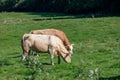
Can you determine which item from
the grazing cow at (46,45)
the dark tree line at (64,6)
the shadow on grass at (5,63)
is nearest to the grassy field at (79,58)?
the shadow on grass at (5,63)

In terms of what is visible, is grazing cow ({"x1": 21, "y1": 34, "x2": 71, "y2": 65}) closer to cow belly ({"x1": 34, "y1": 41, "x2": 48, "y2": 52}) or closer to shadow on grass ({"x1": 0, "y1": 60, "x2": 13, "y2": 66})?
cow belly ({"x1": 34, "y1": 41, "x2": 48, "y2": 52})

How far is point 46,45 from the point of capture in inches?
763

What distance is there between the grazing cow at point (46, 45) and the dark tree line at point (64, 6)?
44.8 m

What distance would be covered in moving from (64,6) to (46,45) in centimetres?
6420

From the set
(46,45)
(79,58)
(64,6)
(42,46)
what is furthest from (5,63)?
(64,6)

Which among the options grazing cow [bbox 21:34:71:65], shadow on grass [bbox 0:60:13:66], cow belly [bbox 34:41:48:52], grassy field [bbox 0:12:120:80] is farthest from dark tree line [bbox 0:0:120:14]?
cow belly [bbox 34:41:48:52]

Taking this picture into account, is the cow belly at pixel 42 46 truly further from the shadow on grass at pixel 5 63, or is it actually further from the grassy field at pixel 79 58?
the shadow on grass at pixel 5 63

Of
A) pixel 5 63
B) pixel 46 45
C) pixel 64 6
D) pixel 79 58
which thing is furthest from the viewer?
pixel 64 6

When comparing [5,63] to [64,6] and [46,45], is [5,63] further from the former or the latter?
[64,6]

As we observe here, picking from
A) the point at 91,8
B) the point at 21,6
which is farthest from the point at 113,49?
the point at 21,6

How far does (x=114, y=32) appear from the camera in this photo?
1353 inches

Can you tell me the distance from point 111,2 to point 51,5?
27.0m

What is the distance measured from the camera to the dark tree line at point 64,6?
67.2 meters

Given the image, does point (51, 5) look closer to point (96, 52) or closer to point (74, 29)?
point (74, 29)
